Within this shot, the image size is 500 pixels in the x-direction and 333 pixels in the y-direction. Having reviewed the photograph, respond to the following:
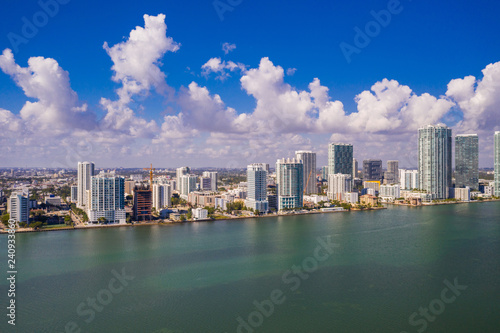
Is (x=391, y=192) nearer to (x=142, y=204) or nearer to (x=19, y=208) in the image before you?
(x=142, y=204)

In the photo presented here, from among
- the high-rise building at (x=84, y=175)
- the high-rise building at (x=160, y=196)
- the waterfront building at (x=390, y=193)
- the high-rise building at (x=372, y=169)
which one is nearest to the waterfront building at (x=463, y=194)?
the waterfront building at (x=390, y=193)

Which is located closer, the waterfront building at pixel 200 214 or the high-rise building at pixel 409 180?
the waterfront building at pixel 200 214

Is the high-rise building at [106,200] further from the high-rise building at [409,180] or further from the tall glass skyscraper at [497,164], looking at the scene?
the tall glass skyscraper at [497,164]

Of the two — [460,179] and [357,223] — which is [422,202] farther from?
[357,223]

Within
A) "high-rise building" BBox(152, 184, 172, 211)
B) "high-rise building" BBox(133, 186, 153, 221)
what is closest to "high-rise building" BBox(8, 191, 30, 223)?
"high-rise building" BBox(133, 186, 153, 221)

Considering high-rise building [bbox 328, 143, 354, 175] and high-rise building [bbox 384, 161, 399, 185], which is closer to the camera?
high-rise building [bbox 328, 143, 354, 175]

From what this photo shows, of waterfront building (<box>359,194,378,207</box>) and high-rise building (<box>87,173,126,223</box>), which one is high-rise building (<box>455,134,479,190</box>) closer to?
waterfront building (<box>359,194,378,207</box>)
